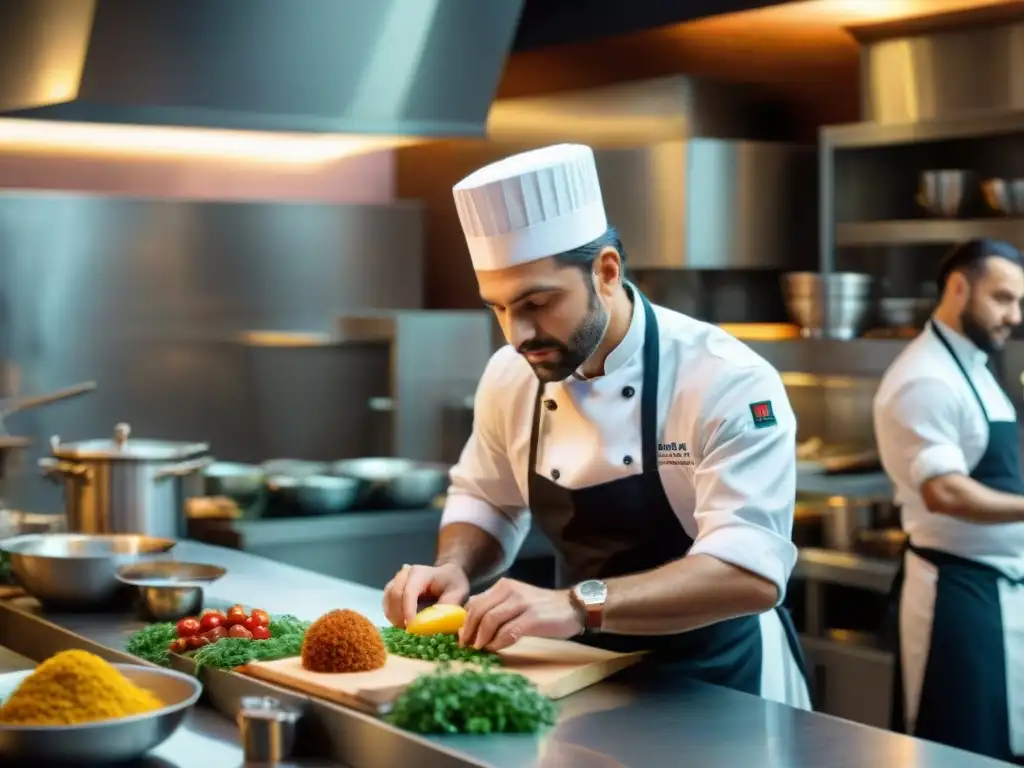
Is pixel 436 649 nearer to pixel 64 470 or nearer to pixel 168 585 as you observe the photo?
pixel 168 585

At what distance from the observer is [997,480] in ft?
13.1

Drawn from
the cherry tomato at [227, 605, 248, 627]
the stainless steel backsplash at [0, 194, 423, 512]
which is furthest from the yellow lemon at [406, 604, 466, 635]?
the stainless steel backsplash at [0, 194, 423, 512]

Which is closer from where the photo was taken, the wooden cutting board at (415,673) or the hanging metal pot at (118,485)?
the wooden cutting board at (415,673)

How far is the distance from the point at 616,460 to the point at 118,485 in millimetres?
1426

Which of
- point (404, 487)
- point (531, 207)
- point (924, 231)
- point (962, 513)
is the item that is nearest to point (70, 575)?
point (531, 207)

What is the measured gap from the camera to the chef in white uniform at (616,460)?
2.27m

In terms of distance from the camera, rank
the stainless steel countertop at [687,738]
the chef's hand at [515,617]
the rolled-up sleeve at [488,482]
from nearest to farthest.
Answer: the stainless steel countertop at [687,738]
the chef's hand at [515,617]
the rolled-up sleeve at [488,482]

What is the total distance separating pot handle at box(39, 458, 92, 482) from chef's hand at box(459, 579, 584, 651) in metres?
1.58

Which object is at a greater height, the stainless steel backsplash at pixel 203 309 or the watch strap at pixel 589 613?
the stainless steel backsplash at pixel 203 309

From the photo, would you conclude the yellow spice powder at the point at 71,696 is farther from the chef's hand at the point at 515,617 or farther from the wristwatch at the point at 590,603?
the wristwatch at the point at 590,603

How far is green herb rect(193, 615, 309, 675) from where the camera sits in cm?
224

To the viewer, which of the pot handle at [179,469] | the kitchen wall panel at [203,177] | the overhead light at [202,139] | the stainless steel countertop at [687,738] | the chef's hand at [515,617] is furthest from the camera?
the kitchen wall panel at [203,177]

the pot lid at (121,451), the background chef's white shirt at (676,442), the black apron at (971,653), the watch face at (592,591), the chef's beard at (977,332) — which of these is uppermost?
the chef's beard at (977,332)

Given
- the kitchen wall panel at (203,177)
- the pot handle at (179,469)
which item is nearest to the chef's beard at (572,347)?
the pot handle at (179,469)
